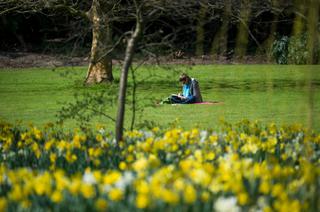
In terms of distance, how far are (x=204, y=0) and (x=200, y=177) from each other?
12.3 m

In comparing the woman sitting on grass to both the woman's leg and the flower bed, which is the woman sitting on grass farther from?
the flower bed

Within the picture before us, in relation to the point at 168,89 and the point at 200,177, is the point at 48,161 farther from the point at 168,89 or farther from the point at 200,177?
the point at 168,89

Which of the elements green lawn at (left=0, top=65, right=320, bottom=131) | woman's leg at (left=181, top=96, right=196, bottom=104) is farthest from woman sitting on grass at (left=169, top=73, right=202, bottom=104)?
green lawn at (left=0, top=65, right=320, bottom=131)

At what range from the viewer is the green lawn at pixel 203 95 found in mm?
11719

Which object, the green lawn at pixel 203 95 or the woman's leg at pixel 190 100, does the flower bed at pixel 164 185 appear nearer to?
the green lawn at pixel 203 95

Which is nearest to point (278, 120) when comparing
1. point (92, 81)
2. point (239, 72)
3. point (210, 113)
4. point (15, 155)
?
point (210, 113)

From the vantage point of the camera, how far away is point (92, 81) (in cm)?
2036

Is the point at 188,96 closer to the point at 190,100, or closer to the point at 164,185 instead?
the point at 190,100

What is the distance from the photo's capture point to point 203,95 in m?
17.4

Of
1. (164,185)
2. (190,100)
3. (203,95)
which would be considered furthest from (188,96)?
(164,185)

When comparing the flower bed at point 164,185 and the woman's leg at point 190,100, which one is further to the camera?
the woman's leg at point 190,100

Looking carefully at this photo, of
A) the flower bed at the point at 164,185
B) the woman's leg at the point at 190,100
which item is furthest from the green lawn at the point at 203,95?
the flower bed at the point at 164,185

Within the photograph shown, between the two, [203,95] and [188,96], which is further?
[203,95]

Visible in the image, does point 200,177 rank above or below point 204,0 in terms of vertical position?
below
